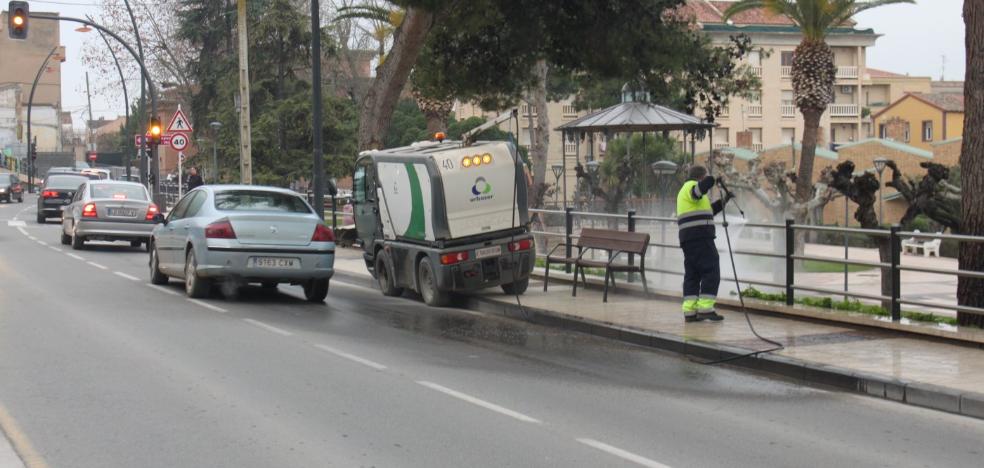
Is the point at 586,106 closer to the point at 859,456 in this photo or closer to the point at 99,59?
the point at 99,59

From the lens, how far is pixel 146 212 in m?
25.9

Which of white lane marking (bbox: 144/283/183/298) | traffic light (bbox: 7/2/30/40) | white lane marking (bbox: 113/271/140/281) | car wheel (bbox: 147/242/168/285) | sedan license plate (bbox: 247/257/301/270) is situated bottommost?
white lane marking (bbox: 144/283/183/298)

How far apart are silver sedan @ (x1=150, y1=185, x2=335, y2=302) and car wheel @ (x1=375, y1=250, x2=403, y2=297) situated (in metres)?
1.43

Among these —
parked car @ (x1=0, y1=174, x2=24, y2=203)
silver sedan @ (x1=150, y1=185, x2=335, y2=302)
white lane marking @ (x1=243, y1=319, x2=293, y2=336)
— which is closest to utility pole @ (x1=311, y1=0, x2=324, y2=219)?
silver sedan @ (x1=150, y1=185, x2=335, y2=302)

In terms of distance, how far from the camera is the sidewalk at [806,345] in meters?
9.48

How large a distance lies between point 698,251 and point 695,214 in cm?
42

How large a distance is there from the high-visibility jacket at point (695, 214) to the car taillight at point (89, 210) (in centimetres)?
1621

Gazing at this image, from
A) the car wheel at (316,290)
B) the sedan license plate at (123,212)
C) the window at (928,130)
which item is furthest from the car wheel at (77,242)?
the window at (928,130)

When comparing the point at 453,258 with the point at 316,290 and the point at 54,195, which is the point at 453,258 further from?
the point at 54,195

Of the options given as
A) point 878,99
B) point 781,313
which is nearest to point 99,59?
point 781,313

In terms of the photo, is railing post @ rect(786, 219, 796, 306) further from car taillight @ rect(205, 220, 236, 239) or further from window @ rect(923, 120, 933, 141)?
window @ rect(923, 120, 933, 141)

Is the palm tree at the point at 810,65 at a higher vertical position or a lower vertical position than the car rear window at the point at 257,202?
higher

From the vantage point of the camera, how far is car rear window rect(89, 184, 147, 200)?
26.0 metres

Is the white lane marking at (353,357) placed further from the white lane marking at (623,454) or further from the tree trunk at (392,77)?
the tree trunk at (392,77)
